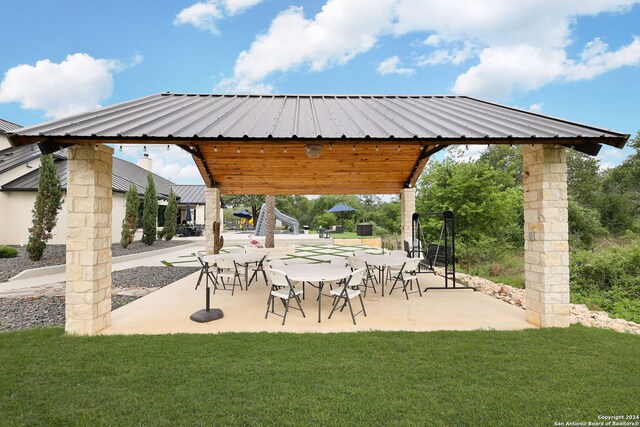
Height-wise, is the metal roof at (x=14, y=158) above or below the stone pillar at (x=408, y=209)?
above

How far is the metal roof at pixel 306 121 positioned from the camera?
145 inches

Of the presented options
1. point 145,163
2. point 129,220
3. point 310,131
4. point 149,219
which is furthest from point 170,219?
point 310,131

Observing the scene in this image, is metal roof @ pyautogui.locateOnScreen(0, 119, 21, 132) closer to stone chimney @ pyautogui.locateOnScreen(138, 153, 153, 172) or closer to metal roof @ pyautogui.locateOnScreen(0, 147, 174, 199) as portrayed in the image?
metal roof @ pyautogui.locateOnScreen(0, 147, 174, 199)

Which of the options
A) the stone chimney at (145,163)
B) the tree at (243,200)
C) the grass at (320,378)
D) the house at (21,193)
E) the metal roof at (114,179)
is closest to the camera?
the grass at (320,378)

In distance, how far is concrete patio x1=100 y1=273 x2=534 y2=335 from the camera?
3945 mm

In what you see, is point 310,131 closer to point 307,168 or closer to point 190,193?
point 307,168

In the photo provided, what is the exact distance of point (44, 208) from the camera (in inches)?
342

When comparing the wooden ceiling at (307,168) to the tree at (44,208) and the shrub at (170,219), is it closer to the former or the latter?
the tree at (44,208)

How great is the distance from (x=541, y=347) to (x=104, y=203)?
562 centimetres

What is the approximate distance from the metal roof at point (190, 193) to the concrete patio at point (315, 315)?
63.1 ft

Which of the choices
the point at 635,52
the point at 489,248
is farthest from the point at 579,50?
the point at 489,248

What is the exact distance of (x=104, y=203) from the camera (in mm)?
3955

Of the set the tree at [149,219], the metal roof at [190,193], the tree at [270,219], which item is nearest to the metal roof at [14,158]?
Answer: the tree at [149,219]

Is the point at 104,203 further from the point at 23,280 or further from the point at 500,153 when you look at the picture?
the point at 500,153
